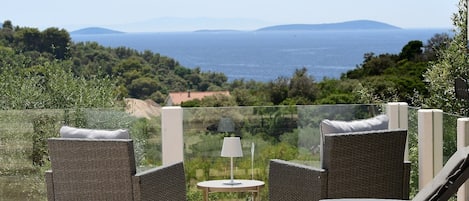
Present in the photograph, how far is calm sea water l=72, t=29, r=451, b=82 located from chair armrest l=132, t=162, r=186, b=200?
2922cm

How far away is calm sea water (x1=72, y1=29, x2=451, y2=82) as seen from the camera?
38281 millimetres

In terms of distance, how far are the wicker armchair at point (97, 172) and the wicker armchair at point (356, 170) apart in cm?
97

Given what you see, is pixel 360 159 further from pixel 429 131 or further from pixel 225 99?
pixel 225 99

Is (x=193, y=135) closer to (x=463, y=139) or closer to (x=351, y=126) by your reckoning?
(x=351, y=126)

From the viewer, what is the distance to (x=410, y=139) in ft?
21.5

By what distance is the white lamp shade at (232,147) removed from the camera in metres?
6.36

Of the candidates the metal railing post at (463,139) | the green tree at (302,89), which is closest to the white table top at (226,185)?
the metal railing post at (463,139)

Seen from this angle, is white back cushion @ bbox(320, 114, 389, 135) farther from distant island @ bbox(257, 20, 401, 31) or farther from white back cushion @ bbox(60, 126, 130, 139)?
distant island @ bbox(257, 20, 401, 31)

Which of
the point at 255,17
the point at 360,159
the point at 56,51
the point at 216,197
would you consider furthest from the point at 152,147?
the point at 255,17

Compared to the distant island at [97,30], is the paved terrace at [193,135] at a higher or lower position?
lower

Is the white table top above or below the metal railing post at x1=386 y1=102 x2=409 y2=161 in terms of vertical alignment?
below

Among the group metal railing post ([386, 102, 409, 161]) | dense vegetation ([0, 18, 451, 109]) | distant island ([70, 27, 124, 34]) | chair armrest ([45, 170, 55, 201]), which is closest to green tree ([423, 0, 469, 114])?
dense vegetation ([0, 18, 451, 109])

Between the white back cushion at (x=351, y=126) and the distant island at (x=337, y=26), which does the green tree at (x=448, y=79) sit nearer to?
the white back cushion at (x=351, y=126)

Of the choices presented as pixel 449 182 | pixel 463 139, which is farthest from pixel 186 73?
pixel 449 182
